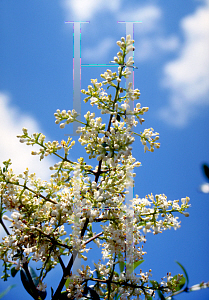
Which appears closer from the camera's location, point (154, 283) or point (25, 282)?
point (154, 283)

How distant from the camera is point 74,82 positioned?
1248 mm

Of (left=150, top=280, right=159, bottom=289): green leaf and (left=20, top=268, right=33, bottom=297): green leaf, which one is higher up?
(left=20, top=268, right=33, bottom=297): green leaf

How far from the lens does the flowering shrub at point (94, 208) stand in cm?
91

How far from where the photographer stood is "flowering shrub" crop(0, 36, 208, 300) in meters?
0.91

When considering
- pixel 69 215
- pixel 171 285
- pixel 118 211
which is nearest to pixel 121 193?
pixel 118 211

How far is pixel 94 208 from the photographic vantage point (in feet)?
3.01

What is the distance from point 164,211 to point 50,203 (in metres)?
0.37

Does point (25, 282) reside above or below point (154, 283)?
above

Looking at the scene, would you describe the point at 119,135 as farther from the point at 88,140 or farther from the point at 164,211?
the point at 164,211

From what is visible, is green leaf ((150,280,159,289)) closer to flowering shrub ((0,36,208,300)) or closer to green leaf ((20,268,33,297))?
flowering shrub ((0,36,208,300))

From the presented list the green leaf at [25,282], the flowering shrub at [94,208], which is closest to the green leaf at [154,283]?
the flowering shrub at [94,208]

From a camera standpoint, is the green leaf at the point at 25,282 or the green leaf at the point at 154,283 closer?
the green leaf at the point at 154,283

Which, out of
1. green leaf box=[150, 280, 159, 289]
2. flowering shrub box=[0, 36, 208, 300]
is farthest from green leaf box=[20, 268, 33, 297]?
green leaf box=[150, 280, 159, 289]

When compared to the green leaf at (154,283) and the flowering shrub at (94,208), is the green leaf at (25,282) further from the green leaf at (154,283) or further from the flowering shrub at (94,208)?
the green leaf at (154,283)
